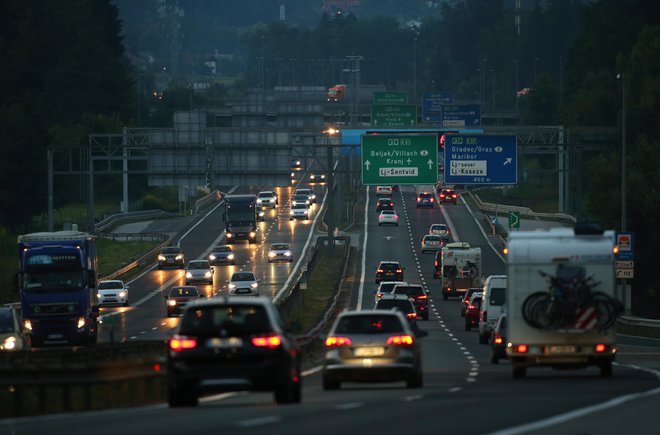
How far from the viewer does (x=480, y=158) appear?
82.3 m

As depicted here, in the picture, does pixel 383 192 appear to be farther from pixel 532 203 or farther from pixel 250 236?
pixel 250 236

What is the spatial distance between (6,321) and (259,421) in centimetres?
2128

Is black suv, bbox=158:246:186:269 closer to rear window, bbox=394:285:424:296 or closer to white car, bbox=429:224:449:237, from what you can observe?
white car, bbox=429:224:449:237

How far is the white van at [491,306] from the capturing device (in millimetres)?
48594

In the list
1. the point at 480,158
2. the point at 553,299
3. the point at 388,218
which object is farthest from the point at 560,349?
the point at 388,218

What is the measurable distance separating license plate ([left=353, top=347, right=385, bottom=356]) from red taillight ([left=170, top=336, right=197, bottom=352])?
18.3ft

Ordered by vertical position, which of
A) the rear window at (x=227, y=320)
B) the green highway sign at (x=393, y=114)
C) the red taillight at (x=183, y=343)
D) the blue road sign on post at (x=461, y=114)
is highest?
the blue road sign on post at (x=461, y=114)

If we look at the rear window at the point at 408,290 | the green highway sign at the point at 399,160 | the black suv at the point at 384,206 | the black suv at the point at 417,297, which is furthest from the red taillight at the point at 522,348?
the black suv at the point at 384,206

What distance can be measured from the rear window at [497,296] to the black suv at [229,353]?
25.1 metres

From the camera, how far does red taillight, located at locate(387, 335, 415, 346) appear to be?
1126 inches

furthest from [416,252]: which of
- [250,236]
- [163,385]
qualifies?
[163,385]

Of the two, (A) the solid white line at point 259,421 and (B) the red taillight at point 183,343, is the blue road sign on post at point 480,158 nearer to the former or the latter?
(B) the red taillight at point 183,343

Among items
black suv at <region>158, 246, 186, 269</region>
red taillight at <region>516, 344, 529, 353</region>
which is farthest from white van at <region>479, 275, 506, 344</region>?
black suv at <region>158, 246, 186, 269</region>

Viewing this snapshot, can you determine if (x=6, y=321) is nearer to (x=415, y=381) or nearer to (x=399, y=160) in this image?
(x=415, y=381)
